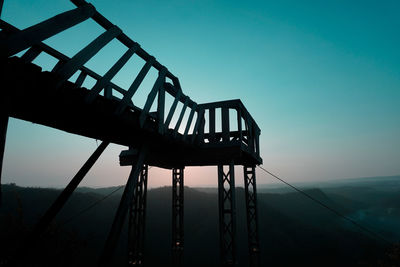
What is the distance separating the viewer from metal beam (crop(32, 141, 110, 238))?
454 centimetres

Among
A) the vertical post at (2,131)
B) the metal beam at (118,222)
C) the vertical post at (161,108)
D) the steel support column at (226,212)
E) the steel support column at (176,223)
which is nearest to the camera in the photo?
the vertical post at (2,131)

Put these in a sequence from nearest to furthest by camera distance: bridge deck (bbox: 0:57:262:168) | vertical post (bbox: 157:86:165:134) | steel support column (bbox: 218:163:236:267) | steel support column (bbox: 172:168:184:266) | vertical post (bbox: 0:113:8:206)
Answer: vertical post (bbox: 0:113:8:206)
bridge deck (bbox: 0:57:262:168)
vertical post (bbox: 157:86:165:134)
steel support column (bbox: 218:163:236:267)
steel support column (bbox: 172:168:184:266)

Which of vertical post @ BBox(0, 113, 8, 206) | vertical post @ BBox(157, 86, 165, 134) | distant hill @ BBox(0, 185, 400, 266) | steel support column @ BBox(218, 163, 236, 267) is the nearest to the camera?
vertical post @ BBox(0, 113, 8, 206)

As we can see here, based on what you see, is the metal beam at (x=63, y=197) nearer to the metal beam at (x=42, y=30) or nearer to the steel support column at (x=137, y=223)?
the metal beam at (x=42, y=30)

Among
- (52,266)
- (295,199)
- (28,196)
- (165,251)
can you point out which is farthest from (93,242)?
(295,199)

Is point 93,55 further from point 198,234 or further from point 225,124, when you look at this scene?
point 198,234

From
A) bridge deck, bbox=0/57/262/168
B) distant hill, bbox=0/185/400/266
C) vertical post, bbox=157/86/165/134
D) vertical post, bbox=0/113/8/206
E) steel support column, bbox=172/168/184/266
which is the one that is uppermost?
vertical post, bbox=157/86/165/134

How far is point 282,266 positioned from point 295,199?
62.2 m

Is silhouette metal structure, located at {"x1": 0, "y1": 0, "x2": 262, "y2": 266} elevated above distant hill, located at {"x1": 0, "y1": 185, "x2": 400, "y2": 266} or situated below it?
above

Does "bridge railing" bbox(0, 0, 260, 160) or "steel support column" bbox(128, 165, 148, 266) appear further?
"steel support column" bbox(128, 165, 148, 266)

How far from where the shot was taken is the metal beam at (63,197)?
454 cm

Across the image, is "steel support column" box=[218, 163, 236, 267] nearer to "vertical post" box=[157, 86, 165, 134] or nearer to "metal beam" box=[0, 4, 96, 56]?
"vertical post" box=[157, 86, 165, 134]

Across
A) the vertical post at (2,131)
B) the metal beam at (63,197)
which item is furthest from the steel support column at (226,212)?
the vertical post at (2,131)

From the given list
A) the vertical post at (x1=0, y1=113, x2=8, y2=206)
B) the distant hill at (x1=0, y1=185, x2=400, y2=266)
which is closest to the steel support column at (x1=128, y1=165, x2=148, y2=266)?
the vertical post at (x1=0, y1=113, x2=8, y2=206)
